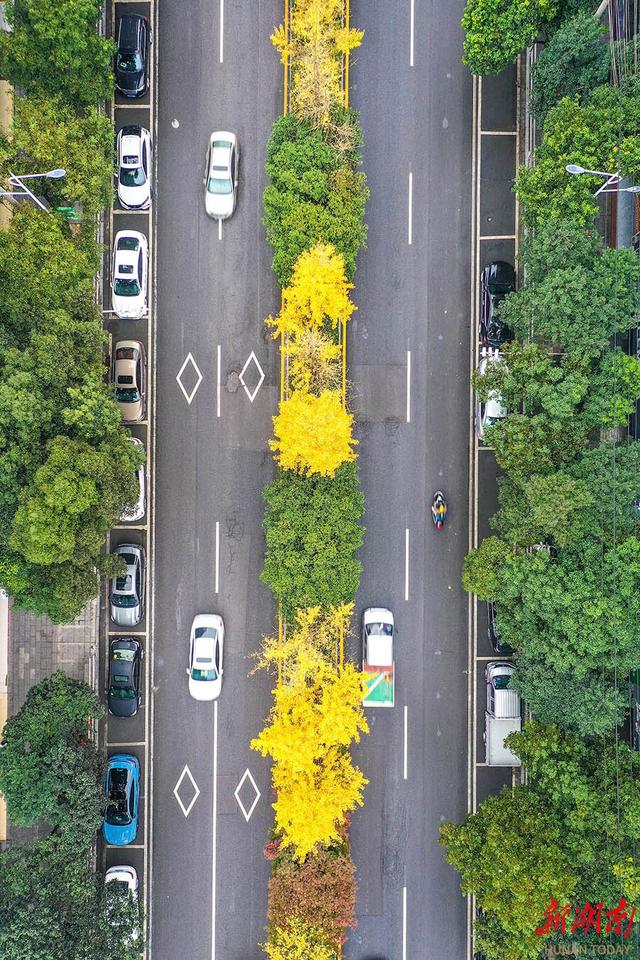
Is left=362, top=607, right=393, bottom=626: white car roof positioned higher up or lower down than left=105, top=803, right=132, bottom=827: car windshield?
higher up

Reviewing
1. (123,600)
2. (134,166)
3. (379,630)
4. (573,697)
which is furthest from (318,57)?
(573,697)

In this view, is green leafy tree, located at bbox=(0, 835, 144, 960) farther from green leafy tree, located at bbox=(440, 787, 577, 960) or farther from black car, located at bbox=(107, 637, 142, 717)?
green leafy tree, located at bbox=(440, 787, 577, 960)

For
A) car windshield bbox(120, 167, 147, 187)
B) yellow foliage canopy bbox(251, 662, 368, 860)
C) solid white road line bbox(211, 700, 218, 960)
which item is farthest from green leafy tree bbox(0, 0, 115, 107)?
solid white road line bbox(211, 700, 218, 960)

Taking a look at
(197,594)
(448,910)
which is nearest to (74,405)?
(197,594)

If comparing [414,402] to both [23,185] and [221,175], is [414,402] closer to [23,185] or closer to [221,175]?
[221,175]

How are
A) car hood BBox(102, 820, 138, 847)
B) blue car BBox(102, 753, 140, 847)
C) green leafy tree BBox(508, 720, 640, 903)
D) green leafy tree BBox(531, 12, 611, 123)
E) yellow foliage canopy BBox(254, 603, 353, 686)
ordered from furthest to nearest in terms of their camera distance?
car hood BBox(102, 820, 138, 847)
blue car BBox(102, 753, 140, 847)
yellow foliage canopy BBox(254, 603, 353, 686)
green leafy tree BBox(531, 12, 611, 123)
green leafy tree BBox(508, 720, 640, 903)

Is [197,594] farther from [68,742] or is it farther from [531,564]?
[531,564]
